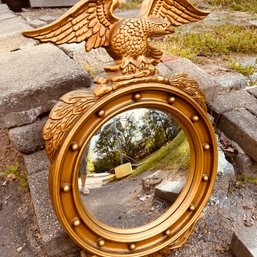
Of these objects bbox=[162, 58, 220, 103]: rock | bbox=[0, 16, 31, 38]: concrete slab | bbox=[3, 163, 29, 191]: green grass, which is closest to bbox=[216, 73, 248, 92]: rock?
bbox=[162, 58, 220, 103]: rock

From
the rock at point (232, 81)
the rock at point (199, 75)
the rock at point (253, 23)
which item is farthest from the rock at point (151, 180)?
the rock at point (253, 23)

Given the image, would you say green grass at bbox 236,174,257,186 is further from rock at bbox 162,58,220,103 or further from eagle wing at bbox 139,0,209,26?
eagle wing at bbox 139,0,209,26

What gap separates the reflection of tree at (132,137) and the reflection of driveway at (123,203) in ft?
0.23

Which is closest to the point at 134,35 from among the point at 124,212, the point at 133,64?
the point at 133,64

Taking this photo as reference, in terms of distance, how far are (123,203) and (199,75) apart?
2.93 ft

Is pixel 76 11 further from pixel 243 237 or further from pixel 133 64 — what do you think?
pixel 243 237

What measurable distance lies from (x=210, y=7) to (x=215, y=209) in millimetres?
2896

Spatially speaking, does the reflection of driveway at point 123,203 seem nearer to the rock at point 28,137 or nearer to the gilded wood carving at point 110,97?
the gilded wood carving at point 110,97

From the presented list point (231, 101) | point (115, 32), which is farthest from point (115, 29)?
point (231, 101)

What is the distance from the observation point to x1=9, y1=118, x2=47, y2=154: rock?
1.35m

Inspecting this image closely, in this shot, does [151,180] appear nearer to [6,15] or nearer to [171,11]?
[171,11]

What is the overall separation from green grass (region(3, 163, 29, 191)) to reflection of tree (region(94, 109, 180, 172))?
2.07ft

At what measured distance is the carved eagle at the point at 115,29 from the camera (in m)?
0.82

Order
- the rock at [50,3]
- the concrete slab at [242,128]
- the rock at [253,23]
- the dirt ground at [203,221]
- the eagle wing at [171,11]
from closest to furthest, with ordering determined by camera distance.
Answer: the eagle wing at [171,11] < the dirt ground at [203,221] < the concrete slab at [242,128] < the rock at [253,23] < the rock at [50,3]
